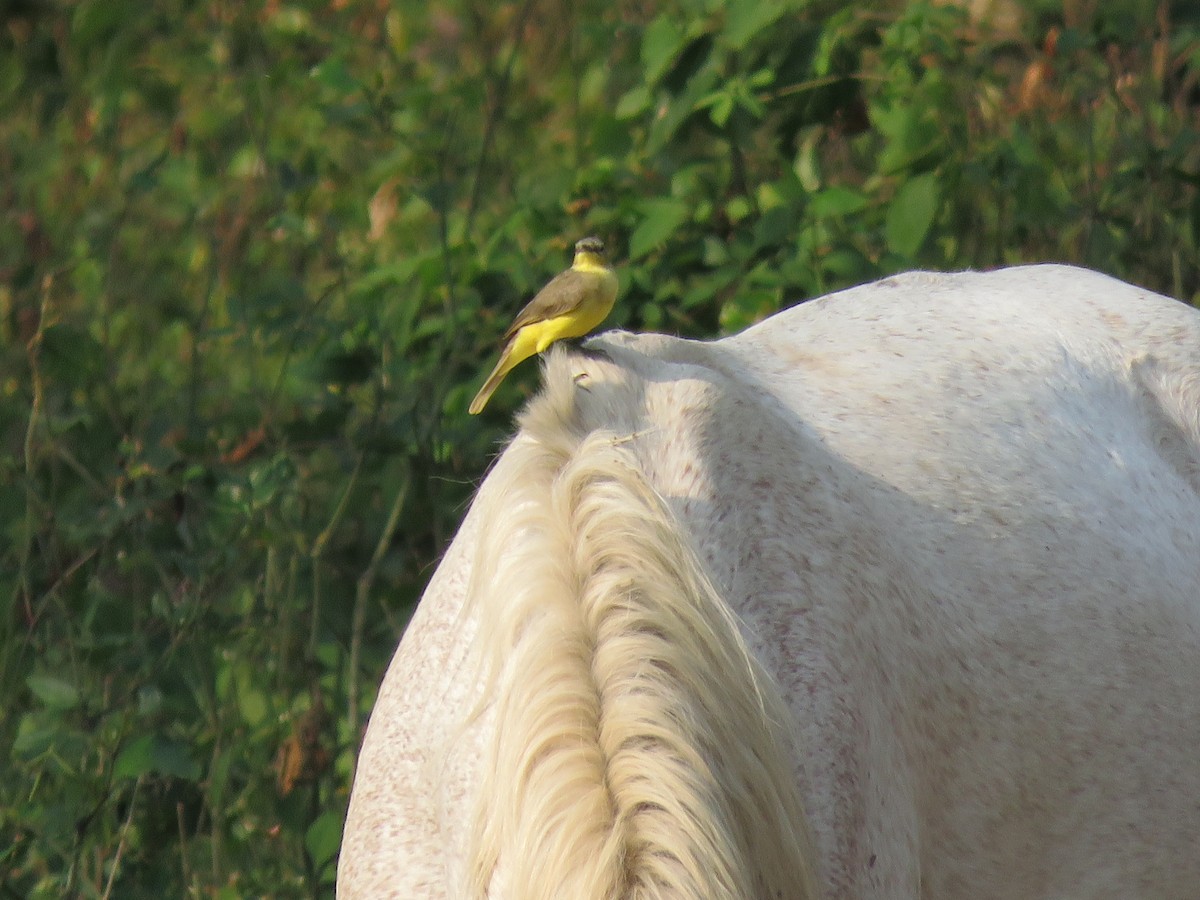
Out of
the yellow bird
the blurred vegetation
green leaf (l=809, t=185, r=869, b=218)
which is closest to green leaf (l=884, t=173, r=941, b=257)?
the blurred vegetation

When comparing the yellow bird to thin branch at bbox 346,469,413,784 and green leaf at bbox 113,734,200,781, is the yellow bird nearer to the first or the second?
green leaf at bbox 113,734,200,781

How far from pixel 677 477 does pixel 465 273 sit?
2735 millimetres

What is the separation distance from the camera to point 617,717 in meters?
1.43

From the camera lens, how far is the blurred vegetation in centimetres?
346

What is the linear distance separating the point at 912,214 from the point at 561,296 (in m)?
2.07

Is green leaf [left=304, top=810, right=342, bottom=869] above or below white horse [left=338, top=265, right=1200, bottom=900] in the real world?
below

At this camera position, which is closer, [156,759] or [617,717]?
[617,717]

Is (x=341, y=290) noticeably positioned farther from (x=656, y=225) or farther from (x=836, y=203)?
(x=836, y=203)

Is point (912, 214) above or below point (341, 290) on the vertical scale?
above

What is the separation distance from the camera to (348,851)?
6.19ft

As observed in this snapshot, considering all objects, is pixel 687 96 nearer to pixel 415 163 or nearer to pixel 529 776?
pixel 415 163

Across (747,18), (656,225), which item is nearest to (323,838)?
(656,225)

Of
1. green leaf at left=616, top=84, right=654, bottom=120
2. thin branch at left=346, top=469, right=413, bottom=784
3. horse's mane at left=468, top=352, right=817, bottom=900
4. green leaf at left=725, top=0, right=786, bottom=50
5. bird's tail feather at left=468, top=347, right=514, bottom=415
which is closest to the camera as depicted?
horse's mane at left=468, top=352, right=817, bottom=900

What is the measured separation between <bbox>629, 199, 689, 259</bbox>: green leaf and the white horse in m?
1.56
